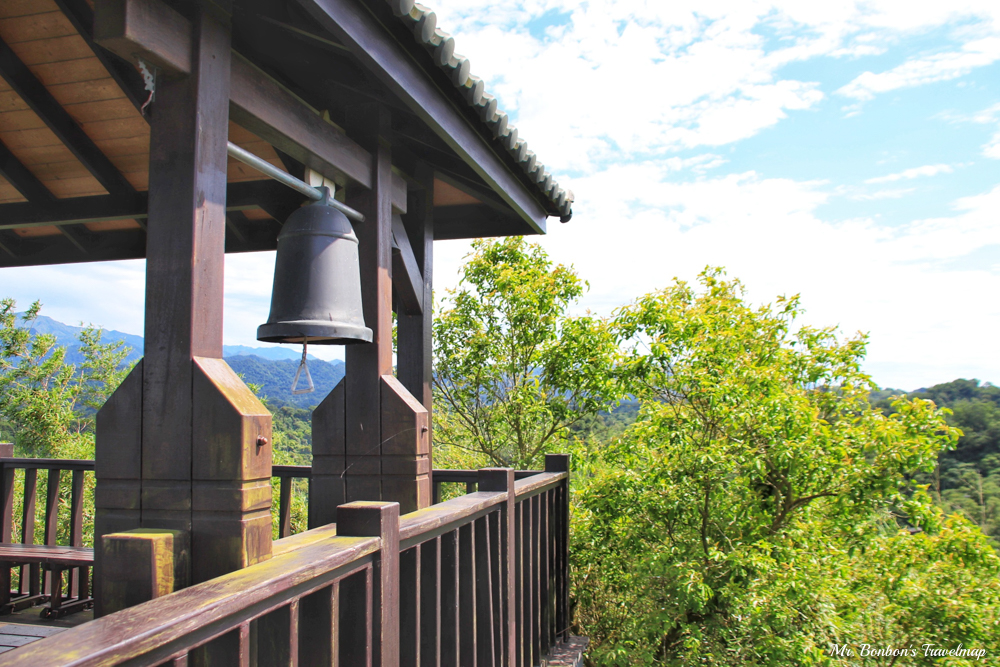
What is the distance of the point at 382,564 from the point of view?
1.60 meters

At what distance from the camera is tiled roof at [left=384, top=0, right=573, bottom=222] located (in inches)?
76.6

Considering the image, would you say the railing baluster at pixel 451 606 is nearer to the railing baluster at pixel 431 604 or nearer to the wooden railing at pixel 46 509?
the railing baluster at pixel 431 604

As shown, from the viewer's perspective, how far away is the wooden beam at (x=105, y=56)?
211 cm

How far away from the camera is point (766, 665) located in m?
5.39

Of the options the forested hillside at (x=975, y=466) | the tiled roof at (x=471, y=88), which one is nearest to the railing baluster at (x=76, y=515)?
the tiled roof at (x=471, y=88)

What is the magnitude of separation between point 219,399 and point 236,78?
897 millimetres

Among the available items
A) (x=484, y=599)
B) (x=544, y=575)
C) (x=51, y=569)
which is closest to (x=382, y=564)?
(x=484, y=599)

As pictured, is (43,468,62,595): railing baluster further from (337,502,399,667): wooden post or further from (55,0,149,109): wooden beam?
(337,502,399,667): wooden post

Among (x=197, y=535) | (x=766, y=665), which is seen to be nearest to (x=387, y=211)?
(x=197, y=535)

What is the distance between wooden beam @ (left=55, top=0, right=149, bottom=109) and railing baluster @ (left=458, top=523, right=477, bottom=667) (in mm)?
1759

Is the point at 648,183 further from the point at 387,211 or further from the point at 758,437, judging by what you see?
the point at 387,211

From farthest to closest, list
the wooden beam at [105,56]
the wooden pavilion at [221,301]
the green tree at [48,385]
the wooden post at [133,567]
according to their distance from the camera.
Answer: the green tree at [48,385], the wooden beam at [105,56], the wooden pavilion at [221,301], the wooden post at [133,567]

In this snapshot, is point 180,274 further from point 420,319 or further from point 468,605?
point 420,319

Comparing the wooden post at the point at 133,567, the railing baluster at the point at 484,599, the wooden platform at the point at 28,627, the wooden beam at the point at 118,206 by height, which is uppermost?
the wooden beam at the point at 118,206
